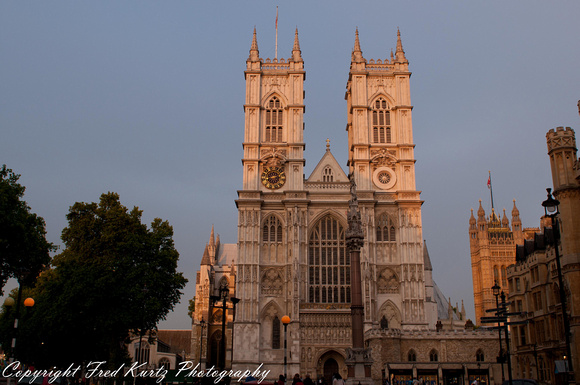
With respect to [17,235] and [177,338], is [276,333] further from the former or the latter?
[177,338]

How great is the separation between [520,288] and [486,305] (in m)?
71.6

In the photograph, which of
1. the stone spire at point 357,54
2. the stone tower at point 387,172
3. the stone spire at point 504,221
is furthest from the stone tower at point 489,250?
the stone spire at point 357,54

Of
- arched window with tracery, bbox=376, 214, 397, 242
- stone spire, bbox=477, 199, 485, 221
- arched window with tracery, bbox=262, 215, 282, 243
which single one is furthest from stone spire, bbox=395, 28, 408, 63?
stone spire, bbox=477, 199, 485, 221

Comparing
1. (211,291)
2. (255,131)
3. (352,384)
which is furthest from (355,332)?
(211,291)

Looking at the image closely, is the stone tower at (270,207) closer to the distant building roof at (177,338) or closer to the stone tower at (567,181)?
the stone tower at (567,181)

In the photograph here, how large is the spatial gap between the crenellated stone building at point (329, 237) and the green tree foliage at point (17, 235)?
62.7 feet

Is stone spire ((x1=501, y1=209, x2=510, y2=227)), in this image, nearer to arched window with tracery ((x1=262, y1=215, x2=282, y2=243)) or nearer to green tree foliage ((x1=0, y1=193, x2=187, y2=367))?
arched window with tracery ((x1=262, y1=215, x2=282, y2=243))

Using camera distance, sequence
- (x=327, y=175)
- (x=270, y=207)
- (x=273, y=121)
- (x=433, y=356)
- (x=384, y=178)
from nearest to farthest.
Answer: (x=433, y=356)
(x=270, y=207)
(x=384, y=178)
(x=327, y=175)
(x=273, y=121)

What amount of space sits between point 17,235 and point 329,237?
2801 cm

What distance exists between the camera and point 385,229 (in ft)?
161

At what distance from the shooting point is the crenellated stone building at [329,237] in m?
45.0

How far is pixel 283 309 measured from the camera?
4675cm

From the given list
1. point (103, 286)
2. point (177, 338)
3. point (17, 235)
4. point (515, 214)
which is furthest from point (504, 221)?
point (17, 235)

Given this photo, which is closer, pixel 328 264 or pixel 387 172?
pixel 328 264
